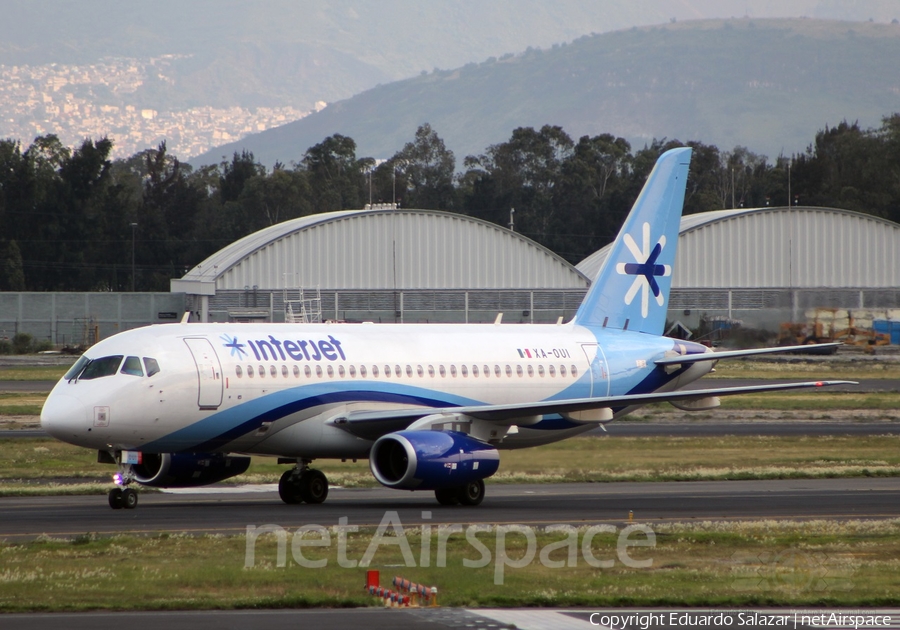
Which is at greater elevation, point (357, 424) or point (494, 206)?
point (494, 206)

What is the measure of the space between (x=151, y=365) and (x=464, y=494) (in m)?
7.23

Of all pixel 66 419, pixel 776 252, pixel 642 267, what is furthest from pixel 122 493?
pixel 776 252

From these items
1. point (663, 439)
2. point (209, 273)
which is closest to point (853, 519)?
point (663, 439)

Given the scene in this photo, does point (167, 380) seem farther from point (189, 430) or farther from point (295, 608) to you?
point (295, 608)

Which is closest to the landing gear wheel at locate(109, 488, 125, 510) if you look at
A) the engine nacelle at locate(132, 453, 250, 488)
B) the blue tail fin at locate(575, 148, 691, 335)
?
the engine nacelle at locate(132, 453, 250, 488)

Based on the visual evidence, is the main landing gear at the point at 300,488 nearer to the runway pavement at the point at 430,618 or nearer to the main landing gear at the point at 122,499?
the main landing gear at the point at 122,499

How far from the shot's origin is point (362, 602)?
1558cm

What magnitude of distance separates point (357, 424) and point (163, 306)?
63.5 m

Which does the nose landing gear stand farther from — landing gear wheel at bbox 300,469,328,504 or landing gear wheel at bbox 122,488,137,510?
landing gear wheel at bbox 300,469,328,504

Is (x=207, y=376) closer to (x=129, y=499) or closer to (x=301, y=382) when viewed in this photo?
(x=301, y=382)

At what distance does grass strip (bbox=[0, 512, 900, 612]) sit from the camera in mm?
15930

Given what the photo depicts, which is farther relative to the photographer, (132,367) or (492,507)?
(492,507)

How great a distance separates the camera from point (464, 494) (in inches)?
1070

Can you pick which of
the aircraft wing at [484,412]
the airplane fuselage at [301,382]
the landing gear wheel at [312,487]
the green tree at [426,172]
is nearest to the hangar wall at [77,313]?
the airplane fuselage at [301,382]
